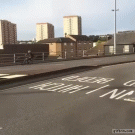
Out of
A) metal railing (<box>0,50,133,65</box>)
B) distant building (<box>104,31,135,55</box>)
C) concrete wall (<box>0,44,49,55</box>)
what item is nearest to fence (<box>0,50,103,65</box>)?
metal railing (<box>0,50,133,65</box>)

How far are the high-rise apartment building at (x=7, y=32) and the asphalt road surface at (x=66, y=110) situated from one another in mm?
173253

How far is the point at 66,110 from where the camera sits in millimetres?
5469

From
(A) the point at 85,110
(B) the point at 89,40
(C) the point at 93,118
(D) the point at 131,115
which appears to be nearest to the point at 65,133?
(C) the point at 93,118

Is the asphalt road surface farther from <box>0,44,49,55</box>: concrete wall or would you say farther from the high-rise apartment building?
the high-rise apartment building

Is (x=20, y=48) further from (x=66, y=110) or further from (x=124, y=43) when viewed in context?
(x=66, y=110)

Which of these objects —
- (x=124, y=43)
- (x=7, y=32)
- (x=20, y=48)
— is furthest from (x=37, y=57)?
(x=7, y=32)

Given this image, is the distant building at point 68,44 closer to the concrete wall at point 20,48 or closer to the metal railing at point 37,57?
the concrete wall at point 20,48

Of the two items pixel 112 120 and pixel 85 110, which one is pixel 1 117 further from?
pixel 112 120

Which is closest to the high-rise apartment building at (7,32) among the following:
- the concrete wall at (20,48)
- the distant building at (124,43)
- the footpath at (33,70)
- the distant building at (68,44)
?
the distant building at (68,44)

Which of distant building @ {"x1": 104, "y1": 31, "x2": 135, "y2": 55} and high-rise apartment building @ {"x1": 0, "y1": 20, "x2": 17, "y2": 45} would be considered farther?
high-rise apartment building @ {"x1": 0, "y1": 20, "x2": 17, "y2": 45}

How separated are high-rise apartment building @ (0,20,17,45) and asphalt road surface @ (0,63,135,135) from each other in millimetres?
173253

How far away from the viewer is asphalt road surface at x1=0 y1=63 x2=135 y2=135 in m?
4.21

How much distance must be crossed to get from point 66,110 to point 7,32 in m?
182

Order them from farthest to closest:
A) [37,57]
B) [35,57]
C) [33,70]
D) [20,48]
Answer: [20,48] < [37,57] < [35,57] < [33,70]
